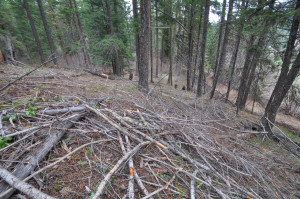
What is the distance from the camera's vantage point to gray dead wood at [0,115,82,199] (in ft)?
4.61

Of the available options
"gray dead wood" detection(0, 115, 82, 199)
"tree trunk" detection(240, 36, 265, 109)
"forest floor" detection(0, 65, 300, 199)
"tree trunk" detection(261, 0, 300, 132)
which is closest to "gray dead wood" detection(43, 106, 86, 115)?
"forest floor" detection(0, 65, 300, 199)

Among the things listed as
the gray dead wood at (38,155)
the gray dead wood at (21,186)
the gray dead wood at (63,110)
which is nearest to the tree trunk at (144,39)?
the gray dead wood at (63,110)

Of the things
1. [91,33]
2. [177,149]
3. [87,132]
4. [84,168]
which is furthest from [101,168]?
[91,33]

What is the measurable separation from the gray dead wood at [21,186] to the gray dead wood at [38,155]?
0.06 meters

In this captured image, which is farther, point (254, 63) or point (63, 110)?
point (254, 63)

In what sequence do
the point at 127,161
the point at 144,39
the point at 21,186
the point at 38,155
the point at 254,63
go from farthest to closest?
the point at 254,63 → the point at 144,39 → the point at 127,161 → the point at 38,155 → the point at 21,186

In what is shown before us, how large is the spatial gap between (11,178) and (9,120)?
138 centimetres

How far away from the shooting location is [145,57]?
6008 mm

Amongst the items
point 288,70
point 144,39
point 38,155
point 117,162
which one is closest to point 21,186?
point 38,155

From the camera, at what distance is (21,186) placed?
138cm

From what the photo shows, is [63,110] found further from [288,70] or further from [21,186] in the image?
[288,70]

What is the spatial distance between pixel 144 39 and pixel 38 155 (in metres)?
5.41

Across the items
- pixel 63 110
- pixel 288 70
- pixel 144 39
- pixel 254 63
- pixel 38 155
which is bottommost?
pixel 38 155

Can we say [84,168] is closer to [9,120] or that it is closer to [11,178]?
[11,178]
